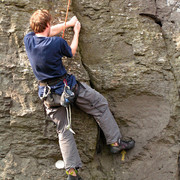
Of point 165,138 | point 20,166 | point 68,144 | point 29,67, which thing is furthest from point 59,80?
point 165,138

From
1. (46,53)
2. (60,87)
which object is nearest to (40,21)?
(46,53)

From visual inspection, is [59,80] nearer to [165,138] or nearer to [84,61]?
Result: [84,61]

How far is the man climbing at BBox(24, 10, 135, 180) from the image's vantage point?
9.46 ft

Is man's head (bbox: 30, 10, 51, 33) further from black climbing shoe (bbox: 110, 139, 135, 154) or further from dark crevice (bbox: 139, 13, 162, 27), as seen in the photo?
black climbing shoe (bbox: 110, 139, 135, 154)

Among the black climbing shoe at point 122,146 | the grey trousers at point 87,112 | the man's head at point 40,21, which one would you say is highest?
the man's head at point 40,21

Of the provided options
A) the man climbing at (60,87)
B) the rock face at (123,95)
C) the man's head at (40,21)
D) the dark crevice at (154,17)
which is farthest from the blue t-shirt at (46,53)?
the dark crevice at (154,17)

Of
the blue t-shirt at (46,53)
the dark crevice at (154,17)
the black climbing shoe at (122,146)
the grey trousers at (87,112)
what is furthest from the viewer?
the dark crevice at (154,17)

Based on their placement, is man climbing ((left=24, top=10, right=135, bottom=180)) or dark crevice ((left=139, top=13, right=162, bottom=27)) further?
dark crevice ((left=139, top=13, right=162, bottom=27))

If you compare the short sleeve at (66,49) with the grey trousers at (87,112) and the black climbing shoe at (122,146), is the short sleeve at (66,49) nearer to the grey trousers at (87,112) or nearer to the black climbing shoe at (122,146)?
the grey trousers at (87,112)

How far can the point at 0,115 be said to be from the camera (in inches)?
134

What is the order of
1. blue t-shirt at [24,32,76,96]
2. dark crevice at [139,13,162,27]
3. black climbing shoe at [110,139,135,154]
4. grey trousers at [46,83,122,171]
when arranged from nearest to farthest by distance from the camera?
1. blue t-shirt at [24,32,76,96]
2. grey trousers at [46,83,122,171]
3. black climbing shoe at [110,139,135,154]
4. dark crevice at [139,13,162,27]

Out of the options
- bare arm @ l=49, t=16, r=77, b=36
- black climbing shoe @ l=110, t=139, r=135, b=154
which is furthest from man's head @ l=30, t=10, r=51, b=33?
black climbing shoe @ l=110, t=139, r=135, b=154

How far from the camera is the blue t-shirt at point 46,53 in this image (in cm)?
285

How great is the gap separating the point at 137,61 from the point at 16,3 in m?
1.85
